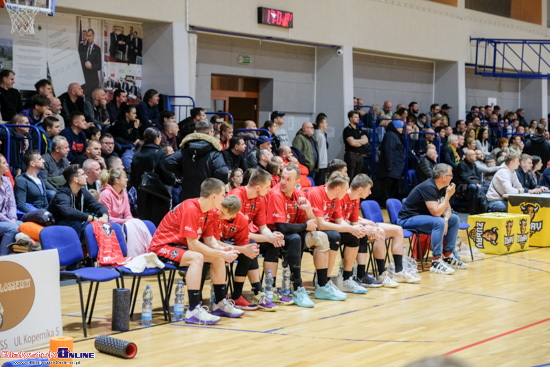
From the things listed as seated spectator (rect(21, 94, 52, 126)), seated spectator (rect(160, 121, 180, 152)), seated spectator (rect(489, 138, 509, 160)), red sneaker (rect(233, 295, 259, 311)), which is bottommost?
red sneaker (rect(233, 295, 259, 311))

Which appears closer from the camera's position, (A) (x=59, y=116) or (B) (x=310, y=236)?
(B) (x=310, y=236)

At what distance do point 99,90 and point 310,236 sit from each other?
16.4ft

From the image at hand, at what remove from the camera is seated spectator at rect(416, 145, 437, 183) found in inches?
566

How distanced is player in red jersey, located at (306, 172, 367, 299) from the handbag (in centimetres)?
177

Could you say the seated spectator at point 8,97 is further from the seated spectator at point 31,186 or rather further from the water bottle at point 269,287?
the water bottle at point 269,287

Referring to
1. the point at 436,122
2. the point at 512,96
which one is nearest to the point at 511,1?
the point at 512,96

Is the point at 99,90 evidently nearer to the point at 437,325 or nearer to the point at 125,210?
the point at 125,210

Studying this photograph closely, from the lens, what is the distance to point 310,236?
25.2ft

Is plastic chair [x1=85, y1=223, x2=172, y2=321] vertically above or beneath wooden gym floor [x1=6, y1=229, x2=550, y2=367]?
above

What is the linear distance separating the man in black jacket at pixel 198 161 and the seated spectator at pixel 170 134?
7.02ft

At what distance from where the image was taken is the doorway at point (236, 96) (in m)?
14.5

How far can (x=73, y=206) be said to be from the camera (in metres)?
7.87

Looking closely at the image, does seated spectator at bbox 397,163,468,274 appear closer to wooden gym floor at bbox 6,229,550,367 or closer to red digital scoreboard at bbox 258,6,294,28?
wooden gym floor at bbox 6,229,550,367

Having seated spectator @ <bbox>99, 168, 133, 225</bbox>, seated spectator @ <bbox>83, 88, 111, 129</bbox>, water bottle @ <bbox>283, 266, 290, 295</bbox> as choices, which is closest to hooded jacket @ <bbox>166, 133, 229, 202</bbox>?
seated spectator @ <bbox>99, 168, 133, 225</bbox>
